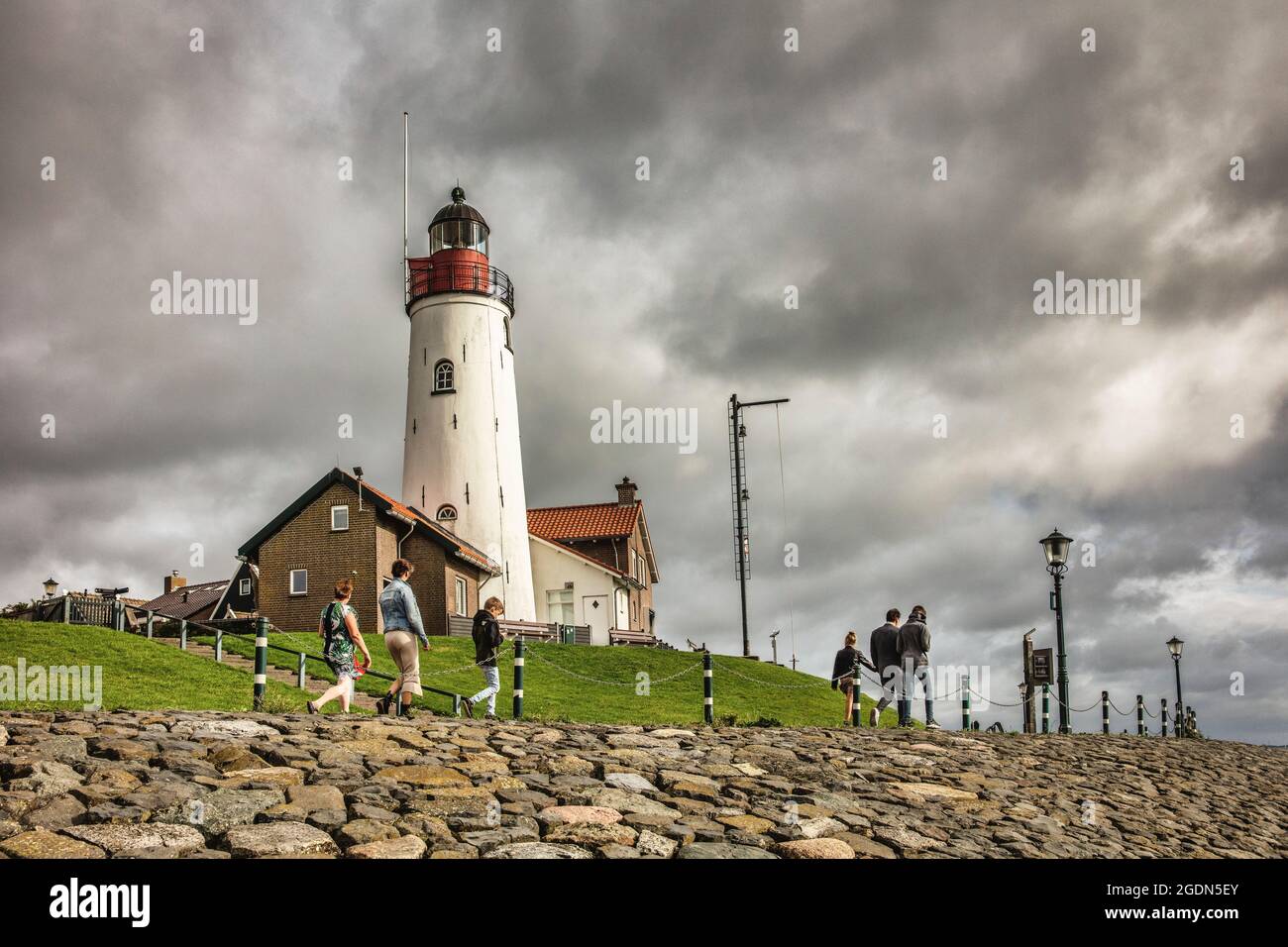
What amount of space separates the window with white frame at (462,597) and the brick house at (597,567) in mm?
8638

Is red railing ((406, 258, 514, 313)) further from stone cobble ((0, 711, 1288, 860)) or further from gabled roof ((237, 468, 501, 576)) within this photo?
stone cobble ((0, 711, 1288, 860))

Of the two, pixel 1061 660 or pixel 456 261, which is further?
pixel 456 261

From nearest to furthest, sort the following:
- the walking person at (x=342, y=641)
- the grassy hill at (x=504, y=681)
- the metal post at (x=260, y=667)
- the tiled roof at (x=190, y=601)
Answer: the metal post at (x=260, y=667) → the walking person at (x=342, y=641) → the grassy hill at (x=504, y=681) → the tiled roof at (x=190, y=601)

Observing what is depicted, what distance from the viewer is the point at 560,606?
161ft

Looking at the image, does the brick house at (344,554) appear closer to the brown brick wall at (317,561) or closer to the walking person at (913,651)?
the brown brick wall at (317,561)

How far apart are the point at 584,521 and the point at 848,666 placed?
34.8m

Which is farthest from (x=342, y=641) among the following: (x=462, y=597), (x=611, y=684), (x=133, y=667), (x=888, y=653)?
(x=462, y=597)

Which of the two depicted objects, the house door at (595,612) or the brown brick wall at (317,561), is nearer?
the brown brick wall at (317,561)

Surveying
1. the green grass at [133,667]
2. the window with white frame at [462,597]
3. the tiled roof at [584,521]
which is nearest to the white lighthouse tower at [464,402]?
the window with white frame at [462,597]

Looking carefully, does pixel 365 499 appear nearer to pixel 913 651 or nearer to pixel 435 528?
pixel 435 528

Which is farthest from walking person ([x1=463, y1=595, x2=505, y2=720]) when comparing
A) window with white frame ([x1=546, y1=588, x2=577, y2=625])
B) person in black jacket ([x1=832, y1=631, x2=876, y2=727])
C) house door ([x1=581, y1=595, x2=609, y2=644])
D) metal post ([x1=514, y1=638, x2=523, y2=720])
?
window with white frame ([x1=546, y1=588, x2=577, y2=625])

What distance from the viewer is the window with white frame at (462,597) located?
38969 millimetres
